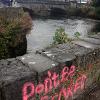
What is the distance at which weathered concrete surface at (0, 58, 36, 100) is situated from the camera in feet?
5.46

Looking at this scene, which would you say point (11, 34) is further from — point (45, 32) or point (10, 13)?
point (45, 32)

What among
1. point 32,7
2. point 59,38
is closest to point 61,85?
point 59,38

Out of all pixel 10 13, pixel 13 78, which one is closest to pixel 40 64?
pixel 13 78

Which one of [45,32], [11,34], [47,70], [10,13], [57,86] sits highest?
[10,13]

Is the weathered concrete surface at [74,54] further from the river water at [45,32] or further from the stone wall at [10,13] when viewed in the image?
the river water at [45,32]

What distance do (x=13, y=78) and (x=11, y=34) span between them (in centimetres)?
815

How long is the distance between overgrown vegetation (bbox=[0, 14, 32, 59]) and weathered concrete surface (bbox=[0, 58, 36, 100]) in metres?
6.98

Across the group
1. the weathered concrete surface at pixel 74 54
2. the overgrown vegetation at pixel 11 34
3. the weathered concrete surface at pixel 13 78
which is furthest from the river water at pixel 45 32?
the weathered concrete surface at pixel 13 78

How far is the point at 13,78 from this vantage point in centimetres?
173

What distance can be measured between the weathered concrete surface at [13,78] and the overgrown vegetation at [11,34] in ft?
22.9

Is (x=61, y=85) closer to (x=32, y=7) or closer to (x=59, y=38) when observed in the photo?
(x=59, y=38)

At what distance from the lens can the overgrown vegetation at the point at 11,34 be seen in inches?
363

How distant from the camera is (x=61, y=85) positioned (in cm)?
221

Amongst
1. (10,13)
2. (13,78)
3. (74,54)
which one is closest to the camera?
(13,78)
